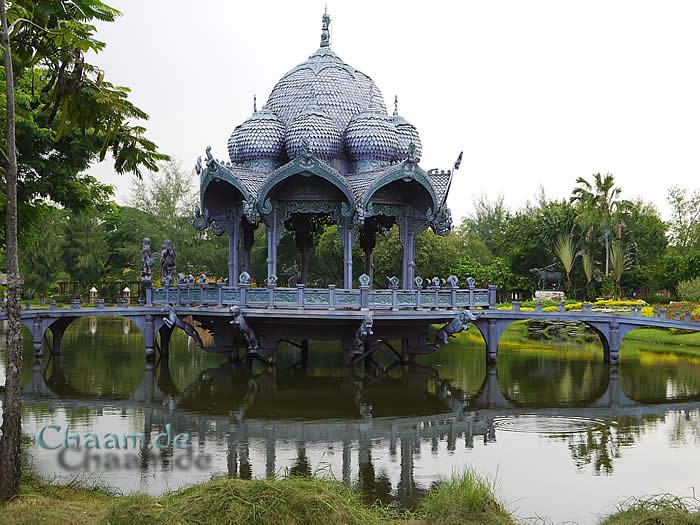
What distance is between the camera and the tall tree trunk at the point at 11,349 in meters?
8.84

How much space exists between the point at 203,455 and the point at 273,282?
944 centimetres

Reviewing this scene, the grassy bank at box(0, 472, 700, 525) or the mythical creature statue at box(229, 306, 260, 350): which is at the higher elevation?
the mythical creature statue at box(229, 306, 260, 350)

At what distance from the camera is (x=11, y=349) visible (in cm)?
908

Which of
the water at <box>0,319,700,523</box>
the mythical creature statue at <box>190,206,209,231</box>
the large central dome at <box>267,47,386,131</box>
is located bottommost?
the water at <box>0,319,700,523</box>

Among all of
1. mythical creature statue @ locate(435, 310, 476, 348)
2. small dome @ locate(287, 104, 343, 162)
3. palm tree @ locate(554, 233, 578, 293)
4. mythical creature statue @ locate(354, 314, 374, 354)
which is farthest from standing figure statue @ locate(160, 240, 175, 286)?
palm tree @ locate(554, 233, 578, 293)

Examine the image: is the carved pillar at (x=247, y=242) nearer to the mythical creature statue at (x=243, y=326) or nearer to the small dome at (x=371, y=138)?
the mythical creature statue at (x=243, y=326)

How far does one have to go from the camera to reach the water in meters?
11.0

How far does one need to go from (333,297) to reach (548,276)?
28565mm

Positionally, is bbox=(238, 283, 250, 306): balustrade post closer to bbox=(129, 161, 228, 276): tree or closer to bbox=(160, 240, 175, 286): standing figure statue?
bbox=(160, 240, 175, 286): standing figure statue

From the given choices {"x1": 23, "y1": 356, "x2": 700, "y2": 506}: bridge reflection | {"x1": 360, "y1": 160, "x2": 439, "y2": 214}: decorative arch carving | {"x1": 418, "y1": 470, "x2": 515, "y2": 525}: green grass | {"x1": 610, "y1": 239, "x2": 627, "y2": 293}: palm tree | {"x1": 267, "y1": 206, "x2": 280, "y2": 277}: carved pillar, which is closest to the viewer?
{"x1": 418, "y1": 470, "x2": 515, "y2": 525}: green grass

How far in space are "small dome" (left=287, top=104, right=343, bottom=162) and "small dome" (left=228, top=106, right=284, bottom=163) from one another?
450mm

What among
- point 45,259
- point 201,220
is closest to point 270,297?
point 201,220

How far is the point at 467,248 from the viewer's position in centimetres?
5778

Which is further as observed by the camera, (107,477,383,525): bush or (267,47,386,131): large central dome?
(267,47,386,131): large central dome
